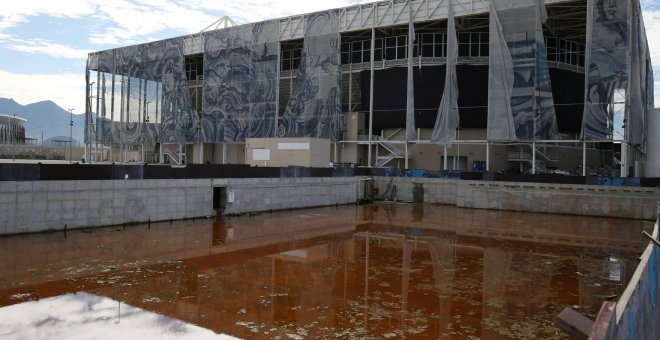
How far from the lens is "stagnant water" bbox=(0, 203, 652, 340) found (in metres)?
8.41

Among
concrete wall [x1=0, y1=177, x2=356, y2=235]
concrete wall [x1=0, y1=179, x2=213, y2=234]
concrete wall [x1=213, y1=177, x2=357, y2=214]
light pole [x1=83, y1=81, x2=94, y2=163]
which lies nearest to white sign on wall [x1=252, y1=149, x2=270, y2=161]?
concrete wall [x1=213, y1=177, x2=357, y2=214]

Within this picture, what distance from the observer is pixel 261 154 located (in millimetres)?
36469

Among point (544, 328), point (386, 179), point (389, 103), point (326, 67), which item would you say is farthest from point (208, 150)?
point (544, 328)

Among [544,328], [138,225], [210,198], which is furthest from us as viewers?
[210,198]

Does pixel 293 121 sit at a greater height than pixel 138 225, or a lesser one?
greater

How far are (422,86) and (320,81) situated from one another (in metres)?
9.29

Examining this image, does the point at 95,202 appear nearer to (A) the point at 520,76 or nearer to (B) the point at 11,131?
(A) the point at 520,76

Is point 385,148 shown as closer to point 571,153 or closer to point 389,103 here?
point 389,103

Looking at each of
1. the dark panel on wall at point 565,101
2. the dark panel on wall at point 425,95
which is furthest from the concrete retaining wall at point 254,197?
the dark panel on wall at point 565,101

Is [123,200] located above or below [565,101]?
below

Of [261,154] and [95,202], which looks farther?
[261,154]

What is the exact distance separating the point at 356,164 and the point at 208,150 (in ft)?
69.4

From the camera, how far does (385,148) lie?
45.6m

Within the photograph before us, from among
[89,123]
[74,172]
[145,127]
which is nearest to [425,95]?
[74,172]
